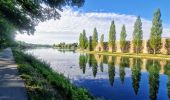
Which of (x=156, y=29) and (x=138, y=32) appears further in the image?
(x=138, y=32)

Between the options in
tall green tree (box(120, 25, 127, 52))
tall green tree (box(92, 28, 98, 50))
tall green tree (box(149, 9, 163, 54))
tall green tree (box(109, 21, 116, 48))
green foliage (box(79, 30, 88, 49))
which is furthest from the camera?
green foliage (box(79, 30, 88, 49))

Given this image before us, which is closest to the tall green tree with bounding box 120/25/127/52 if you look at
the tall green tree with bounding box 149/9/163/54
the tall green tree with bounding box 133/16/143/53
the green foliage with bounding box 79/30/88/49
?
the tall green tree with bounding box 133/16/143/53

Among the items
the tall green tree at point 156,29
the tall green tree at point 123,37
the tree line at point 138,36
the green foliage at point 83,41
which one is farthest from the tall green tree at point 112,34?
the green foliage at point 83,41

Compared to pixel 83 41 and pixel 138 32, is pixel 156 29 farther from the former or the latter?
pixel 83 41

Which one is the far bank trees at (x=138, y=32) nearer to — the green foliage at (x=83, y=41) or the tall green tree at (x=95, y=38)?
the tall green tree at (x=95, y=38)

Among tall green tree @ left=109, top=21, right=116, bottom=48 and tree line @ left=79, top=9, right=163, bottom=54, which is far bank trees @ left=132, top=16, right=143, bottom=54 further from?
tall green tree @ left=109, top=21, right=116, bottom=48

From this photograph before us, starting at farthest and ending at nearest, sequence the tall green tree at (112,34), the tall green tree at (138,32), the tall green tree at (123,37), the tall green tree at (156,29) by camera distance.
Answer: the tall green tree at (112,34), the tall green tree at (123,37), the tall green tree at (138,32), the tall green tree at (156,29)

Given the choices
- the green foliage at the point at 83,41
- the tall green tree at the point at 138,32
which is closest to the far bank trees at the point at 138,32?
the tall green tree at the point at 138,32

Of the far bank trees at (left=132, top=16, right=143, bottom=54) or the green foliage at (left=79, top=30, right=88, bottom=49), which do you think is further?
the green foliage at (left=79, top=30, right=88, bottom=49)

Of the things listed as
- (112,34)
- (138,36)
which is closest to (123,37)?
(112,34)

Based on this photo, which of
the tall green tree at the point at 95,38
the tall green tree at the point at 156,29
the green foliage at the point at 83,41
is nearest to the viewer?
the tall green tree at the point at 156,29

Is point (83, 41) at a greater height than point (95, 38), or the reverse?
point (95, 38)

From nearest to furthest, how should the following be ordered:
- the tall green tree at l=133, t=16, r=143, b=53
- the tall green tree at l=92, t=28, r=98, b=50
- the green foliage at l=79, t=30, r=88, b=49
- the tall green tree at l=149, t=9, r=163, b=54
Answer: the tall green tree at l=149, t=9, r=163, b=54
the tall green tree at l=133, t=16, r=143, b=53
the tall green tree at l=92, t=28, r=98, b=50
the green foliage at l=79, t=30, r=88, b=49

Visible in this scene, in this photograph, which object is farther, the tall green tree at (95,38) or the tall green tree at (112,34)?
the tall green tree at (95,38)
